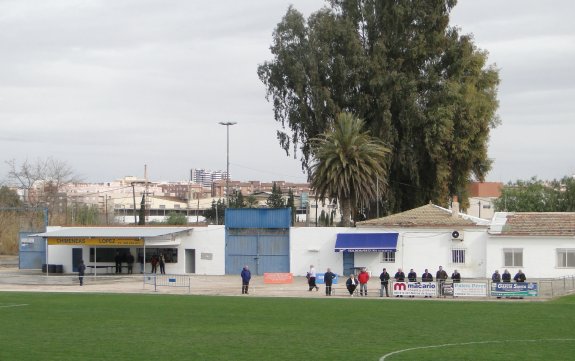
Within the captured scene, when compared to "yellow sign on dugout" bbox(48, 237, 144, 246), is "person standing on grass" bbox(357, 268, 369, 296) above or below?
below

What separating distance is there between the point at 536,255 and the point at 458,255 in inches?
208

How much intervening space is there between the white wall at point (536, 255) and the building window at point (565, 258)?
21cm

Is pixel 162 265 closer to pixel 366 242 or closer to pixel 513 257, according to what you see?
pixel 366 242

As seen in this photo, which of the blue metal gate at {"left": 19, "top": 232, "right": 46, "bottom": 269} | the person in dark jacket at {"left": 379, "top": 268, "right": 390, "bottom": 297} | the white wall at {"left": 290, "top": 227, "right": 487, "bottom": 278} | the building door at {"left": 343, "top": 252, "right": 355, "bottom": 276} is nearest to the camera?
the person in dark jacket at {"left": 379, "top": 268, "right": 390, "bottom": 297}

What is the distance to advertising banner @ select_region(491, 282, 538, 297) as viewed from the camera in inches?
1799

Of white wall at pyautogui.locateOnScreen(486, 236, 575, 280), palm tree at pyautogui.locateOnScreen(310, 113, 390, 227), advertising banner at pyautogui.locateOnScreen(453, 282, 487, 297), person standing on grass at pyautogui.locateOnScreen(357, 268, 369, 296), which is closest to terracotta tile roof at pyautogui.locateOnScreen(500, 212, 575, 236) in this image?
white wall at pyautogui.locateOnScreen(486, 236, 575, 280)

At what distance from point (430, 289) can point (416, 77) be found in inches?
1389

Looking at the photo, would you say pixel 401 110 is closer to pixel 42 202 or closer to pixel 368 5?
pixel 368 5

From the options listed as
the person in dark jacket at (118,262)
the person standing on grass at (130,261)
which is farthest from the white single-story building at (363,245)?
the person in dark jacket at (118,262)

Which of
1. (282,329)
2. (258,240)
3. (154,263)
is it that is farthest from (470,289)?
(154,263)

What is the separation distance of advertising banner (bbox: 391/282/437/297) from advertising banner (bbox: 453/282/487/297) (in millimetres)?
1170

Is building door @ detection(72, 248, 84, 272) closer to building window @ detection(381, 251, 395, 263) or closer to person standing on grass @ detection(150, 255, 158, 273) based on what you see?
person standing on grass @ detection(150, 255, 158, 273)

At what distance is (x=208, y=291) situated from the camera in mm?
52812

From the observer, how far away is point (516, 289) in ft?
150
